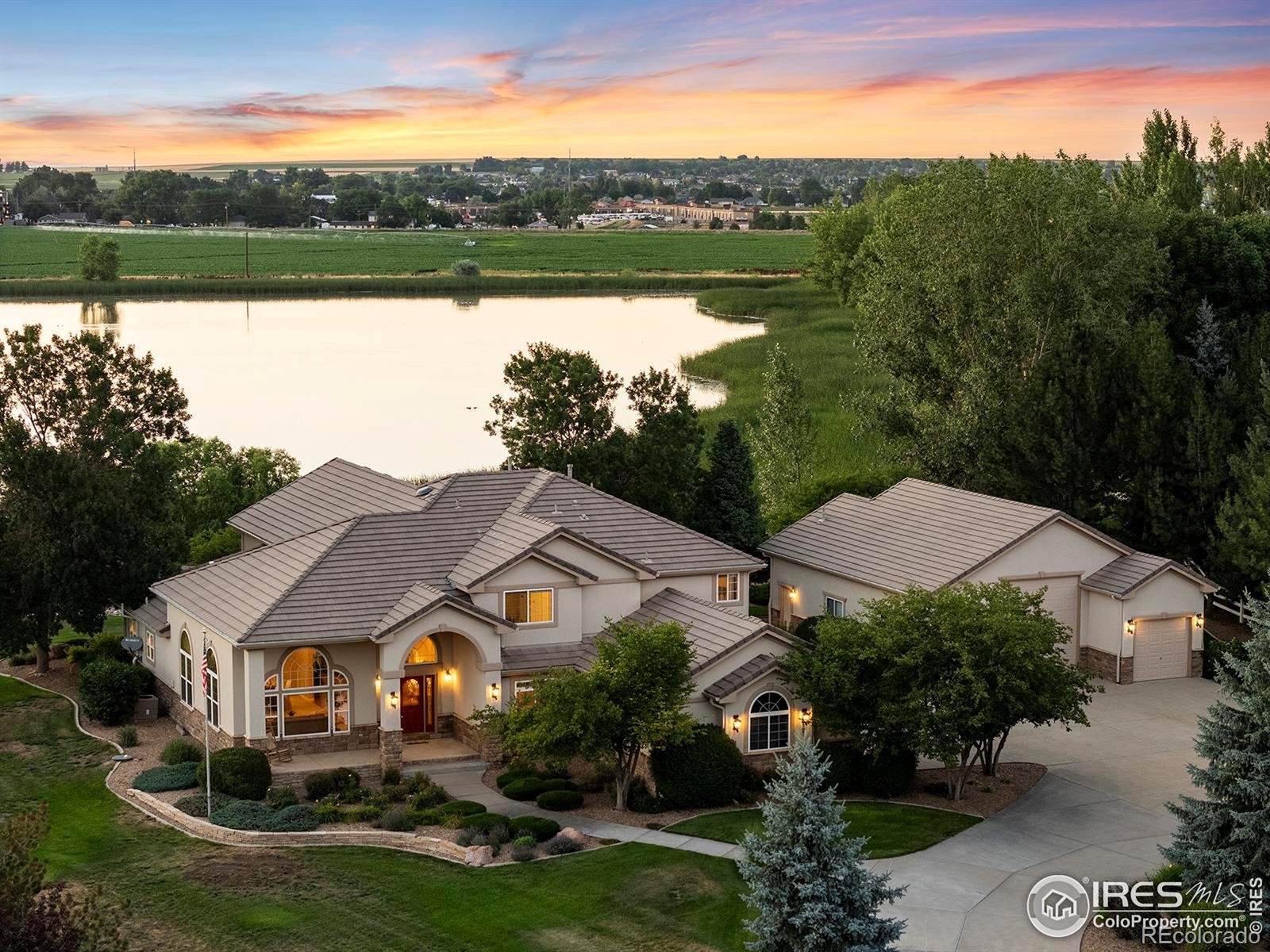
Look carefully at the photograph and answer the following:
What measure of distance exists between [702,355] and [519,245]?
286 ft

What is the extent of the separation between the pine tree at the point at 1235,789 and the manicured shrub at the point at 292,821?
15.9m

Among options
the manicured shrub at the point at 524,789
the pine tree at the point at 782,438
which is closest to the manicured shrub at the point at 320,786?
the manicured shrub at the point at 524,789

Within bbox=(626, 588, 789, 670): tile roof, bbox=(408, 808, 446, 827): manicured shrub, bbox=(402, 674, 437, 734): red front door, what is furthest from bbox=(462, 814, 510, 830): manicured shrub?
bbox=(402, 674, 437, 734): red front door

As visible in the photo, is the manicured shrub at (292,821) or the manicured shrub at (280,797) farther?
the manicured shrub at (280,797)

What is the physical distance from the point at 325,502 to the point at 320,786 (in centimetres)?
1250

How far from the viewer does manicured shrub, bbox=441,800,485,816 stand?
3114 centimetres

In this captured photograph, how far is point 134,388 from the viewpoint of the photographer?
142 ft

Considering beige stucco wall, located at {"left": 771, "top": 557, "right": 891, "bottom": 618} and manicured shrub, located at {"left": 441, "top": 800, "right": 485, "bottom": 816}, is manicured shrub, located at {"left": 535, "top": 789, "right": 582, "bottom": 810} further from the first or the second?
beige stucco wall, located at {"left": 771, "top": 557, "right": 891, "bottom": 618}

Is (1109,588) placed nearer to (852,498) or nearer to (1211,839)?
(852,498)

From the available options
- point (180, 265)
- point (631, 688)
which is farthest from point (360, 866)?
point (180, 265)

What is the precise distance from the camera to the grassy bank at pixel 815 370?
57.9 metres

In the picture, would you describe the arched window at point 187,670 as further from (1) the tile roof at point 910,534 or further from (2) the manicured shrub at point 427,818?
(1) the tile roof at point 910,534

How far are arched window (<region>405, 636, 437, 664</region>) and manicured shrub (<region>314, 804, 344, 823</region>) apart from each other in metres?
5.91

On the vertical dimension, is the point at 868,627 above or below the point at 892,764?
above
